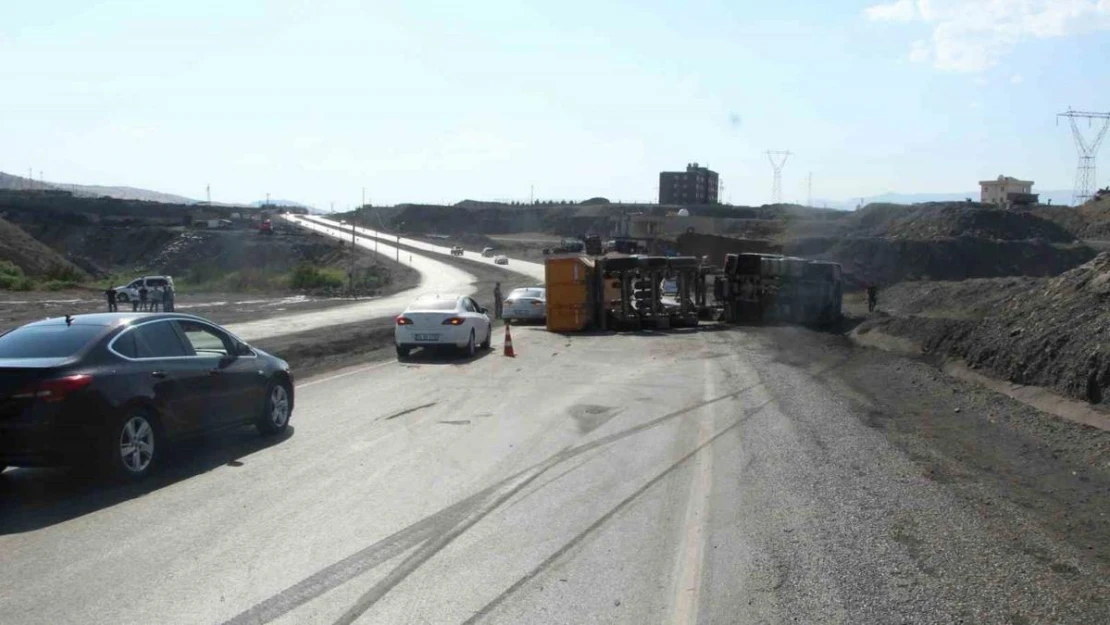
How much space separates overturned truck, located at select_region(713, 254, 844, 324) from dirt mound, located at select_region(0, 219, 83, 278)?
47765 mm

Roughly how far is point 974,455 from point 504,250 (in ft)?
355

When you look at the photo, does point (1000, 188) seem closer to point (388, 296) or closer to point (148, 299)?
point (388, 296)

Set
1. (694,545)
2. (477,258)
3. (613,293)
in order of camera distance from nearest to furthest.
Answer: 1. (694,545)
2. (613,293)
3. (477,258)

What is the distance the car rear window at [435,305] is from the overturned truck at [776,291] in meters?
15.9

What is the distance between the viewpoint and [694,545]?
24.4 feet

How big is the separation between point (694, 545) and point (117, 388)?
17.3ft

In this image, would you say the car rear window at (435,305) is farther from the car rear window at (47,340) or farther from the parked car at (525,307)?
the car rear window at (47,340)

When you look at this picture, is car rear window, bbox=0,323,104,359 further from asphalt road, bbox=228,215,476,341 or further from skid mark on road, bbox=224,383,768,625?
asphalt road, bbox=228,215,476,341

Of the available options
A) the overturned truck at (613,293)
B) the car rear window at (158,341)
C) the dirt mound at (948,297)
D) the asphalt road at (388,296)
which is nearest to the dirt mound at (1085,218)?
the dirt mound at (948,297)

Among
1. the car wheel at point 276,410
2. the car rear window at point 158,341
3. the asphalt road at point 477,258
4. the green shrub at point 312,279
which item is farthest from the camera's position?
the asphalt road at point 477,258

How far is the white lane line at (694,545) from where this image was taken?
19.9 feet

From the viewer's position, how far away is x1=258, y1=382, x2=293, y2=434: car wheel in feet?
38.6

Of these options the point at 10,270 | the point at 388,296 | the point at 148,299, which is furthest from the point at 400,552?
the point at 10,270

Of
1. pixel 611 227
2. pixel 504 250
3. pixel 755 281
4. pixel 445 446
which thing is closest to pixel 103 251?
pixel 504 250
